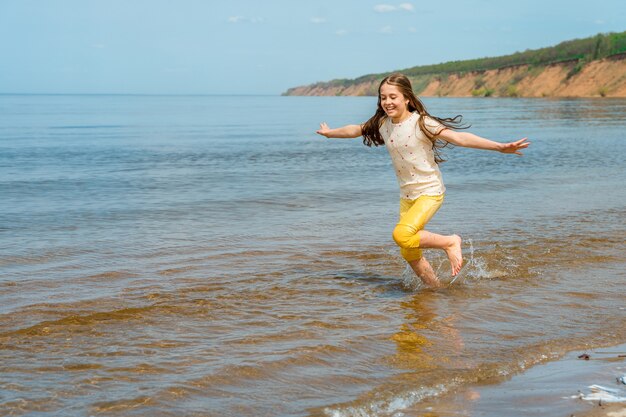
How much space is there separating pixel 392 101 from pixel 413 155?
519mm

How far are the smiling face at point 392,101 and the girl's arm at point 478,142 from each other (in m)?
0.41

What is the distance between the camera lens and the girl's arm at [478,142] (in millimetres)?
6250

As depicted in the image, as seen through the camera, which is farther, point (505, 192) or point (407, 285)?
point (505, 192)

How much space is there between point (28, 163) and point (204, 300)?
548 inches

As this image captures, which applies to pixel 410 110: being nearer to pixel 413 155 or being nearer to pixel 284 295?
pixel 413 155

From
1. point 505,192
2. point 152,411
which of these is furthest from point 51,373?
point 505,192

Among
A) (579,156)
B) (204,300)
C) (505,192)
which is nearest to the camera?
(204,300)

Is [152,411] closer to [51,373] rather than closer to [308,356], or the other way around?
[51,373]

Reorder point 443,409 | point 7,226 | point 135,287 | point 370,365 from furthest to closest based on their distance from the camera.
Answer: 1. point 7,226
2. point 135,287
3. point 370,365
4. point 443,409

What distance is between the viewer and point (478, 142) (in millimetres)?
6488

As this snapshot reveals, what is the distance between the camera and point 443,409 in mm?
4406

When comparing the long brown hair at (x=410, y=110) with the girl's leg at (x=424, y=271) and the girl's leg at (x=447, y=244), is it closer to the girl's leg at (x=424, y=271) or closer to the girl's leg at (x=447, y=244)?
the girl's leg at (x=447, y=244)

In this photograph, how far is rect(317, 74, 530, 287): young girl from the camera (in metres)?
6.84

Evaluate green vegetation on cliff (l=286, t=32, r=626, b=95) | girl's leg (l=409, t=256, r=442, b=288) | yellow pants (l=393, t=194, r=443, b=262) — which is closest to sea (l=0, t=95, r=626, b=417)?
girl's leg (l=409, t=256, r=442, b=288)
